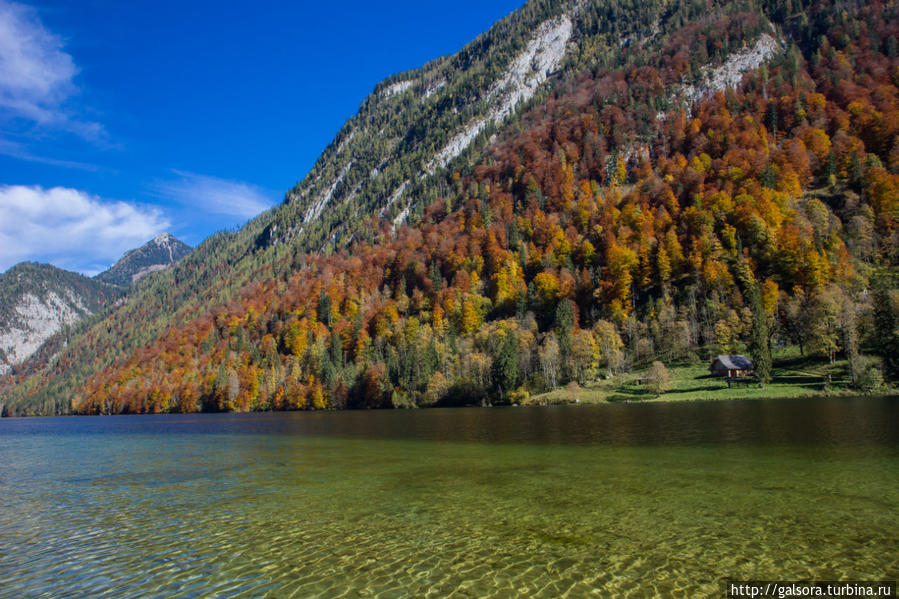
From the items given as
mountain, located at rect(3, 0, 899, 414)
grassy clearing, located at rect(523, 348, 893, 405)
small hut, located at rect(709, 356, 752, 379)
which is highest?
mountain, located at rect(3, 0, 899, 414)

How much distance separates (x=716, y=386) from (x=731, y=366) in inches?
287

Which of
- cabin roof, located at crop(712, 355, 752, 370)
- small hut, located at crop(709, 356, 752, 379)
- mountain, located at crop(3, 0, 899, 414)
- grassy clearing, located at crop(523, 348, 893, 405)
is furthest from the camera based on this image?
mountain, located at crop(3, 0, 899, 414)

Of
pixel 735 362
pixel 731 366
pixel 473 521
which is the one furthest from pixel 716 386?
pixel 473 521

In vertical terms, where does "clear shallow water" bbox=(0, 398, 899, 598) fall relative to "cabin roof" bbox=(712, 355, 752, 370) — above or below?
below

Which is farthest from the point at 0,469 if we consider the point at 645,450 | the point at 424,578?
the point at 645,450

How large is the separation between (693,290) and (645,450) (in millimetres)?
102253

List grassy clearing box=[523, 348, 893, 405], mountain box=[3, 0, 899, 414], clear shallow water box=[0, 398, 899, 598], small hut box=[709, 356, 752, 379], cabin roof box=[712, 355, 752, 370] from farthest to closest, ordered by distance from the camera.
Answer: mountain box=[3, 0, 899, 414] < cabin roof box=[712, 355, 752, 370] < small hut box=[709, 356, 752, 379] < grassy clearing box=[523, 348, 893, 405] < clear shallow water box=[0, 398, 899, 598]

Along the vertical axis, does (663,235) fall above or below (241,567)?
above

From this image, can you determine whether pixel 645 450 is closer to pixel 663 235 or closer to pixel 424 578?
pixel 424 578

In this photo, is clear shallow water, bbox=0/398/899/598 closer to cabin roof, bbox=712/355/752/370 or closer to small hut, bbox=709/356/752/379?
small hut, bbox=709/356/752/379

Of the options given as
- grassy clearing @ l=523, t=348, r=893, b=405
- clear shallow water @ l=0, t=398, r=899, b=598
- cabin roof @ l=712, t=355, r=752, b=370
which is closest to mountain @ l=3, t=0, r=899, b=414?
cabin roof @ l=712, t=355, r=752, b=370

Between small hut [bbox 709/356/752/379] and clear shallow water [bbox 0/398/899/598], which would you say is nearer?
clear shallow water [bbox 0/398/899/598]

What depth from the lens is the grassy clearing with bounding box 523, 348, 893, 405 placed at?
8031 centimetres

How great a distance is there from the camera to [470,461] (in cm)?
3412
